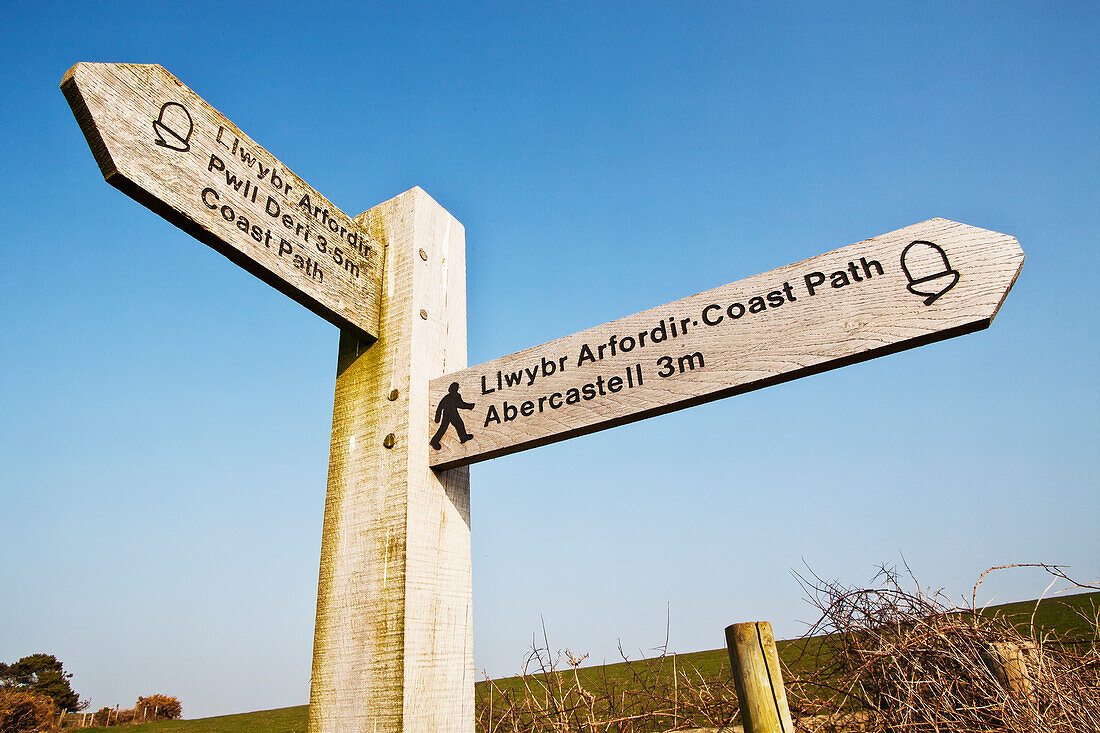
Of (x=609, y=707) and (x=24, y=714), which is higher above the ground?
(x=609, y=707)

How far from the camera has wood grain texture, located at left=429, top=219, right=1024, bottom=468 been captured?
1354 millimetres

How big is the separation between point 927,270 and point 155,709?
56.8 metres

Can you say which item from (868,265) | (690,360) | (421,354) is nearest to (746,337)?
(690,360)

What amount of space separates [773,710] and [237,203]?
218 centimetres

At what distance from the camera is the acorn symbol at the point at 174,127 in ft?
5.01

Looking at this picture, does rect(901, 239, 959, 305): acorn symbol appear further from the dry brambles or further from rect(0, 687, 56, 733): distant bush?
rect(0, 687, 56, 733): distant bush

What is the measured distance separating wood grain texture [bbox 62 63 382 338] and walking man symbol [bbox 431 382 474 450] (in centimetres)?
40

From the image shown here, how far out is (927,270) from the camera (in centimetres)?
139

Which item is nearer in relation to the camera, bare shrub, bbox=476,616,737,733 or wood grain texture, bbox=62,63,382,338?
wood grain texture, bbox=62,63,382,338

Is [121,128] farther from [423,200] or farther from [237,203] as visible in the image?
[423,200]

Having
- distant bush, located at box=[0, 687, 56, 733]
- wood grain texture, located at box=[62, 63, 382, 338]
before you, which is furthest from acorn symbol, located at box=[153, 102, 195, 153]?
distant bush, located at box=[0, 687, 56, 733]

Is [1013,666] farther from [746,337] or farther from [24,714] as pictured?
[24,714]

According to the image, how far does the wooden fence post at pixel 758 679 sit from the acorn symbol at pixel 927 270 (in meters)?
1.08

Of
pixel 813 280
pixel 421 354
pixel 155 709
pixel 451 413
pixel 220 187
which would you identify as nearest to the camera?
pixel 813 280
